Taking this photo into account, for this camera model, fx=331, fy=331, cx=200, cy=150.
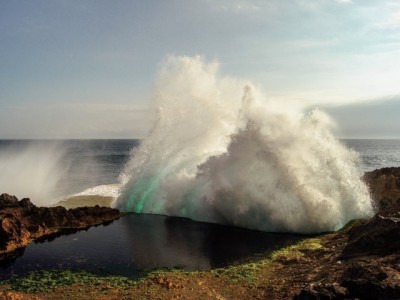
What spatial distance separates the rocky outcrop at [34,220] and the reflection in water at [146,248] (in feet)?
5.22

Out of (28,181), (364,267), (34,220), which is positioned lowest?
(34,220)

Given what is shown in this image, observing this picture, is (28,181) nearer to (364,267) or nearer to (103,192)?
(103,192)

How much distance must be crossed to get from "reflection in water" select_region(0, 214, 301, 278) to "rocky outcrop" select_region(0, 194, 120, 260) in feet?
5.22

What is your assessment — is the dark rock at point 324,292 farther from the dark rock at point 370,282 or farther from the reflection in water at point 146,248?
the reflection in water at point 146,248

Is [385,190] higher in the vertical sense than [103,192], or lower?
higher

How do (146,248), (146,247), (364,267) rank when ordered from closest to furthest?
(364,267), (146,248), (146,247)

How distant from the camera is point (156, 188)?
40.3 m

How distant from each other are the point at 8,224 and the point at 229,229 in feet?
60.7

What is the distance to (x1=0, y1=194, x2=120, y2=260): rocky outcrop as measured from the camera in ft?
83.6

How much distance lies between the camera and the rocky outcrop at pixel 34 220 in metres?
25.5

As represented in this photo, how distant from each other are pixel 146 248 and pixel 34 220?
39.1ft

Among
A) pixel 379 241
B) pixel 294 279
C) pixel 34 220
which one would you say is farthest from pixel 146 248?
pixel 379 241

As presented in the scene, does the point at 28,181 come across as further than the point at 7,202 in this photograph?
Yes

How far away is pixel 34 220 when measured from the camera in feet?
96.7
